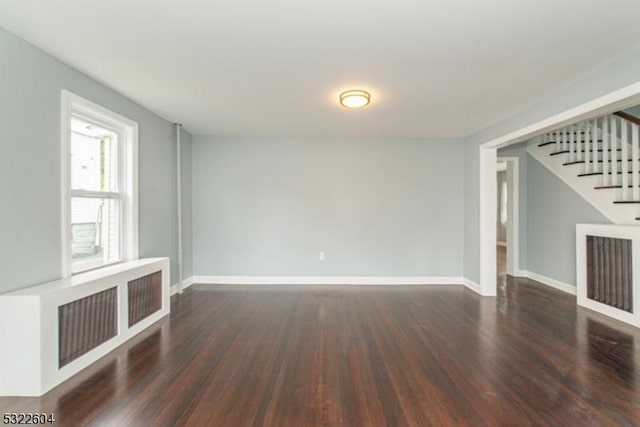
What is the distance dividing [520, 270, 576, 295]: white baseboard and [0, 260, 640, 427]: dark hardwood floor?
0.91 m

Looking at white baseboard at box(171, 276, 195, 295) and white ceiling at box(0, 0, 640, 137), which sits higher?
white ceiling at box(0, 0, 640, 137)

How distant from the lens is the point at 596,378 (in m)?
2.20

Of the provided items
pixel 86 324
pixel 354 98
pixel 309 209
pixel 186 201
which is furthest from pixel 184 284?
pixel 354 98

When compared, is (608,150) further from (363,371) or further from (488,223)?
(363,371)

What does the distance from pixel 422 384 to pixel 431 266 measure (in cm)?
314

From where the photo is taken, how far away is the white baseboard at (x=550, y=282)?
444 cm

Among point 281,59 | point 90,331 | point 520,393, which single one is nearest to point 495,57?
point 281,59

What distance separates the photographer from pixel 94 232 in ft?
10.1

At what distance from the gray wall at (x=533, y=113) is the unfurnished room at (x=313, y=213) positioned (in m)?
0.02

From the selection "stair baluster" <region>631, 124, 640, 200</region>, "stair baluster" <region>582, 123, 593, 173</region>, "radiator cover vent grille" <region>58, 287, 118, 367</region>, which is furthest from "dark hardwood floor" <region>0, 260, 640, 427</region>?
"stair baluster" <region>582, 123, 593, 173</region>

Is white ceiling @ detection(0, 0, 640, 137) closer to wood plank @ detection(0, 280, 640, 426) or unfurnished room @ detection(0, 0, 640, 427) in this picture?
unfurnished room @ detection(0, 0, 640, 427)

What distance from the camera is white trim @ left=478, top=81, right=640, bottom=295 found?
2.45 meters

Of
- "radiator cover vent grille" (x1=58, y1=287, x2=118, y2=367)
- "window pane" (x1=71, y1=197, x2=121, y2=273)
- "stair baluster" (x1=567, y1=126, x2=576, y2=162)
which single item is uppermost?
"stair baluster" (x1=567, y1=126, x2=576, y2=162)

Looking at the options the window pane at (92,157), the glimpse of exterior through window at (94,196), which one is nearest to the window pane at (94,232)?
the glimpse of exterior through window at (94,196)
